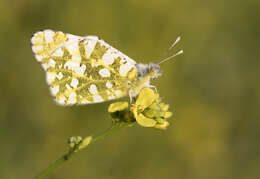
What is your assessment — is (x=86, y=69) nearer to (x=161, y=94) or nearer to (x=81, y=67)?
(x=81, y=67)

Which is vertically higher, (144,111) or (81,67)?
(81,67)

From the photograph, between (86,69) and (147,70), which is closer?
(147,70)

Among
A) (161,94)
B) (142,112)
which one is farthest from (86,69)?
(161,94)

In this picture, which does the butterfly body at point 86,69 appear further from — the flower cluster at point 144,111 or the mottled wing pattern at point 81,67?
the flower cluster at point 144,111

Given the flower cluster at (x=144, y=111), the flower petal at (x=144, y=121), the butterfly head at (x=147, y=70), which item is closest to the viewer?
the flower petal at (x=144, y=121)

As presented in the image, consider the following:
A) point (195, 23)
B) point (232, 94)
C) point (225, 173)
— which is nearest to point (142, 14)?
point (195, 23)

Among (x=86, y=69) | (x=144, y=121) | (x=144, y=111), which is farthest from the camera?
(x=86, y=69)

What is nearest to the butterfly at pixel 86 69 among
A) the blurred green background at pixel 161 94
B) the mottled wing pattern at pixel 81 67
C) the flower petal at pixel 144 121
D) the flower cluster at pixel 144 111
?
the mottled wing pattern at pixel 81 67
